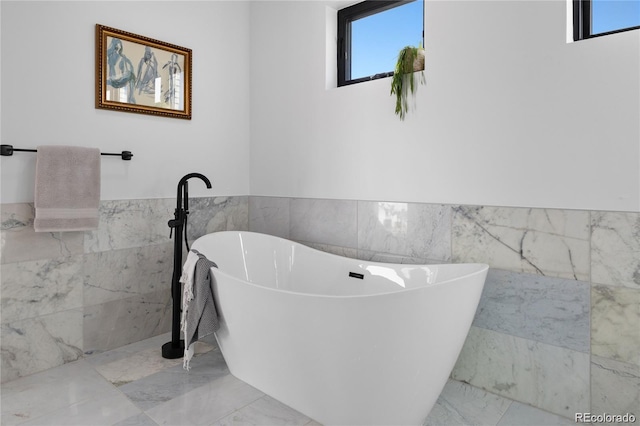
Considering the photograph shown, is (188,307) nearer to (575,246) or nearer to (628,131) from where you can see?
(575,246)

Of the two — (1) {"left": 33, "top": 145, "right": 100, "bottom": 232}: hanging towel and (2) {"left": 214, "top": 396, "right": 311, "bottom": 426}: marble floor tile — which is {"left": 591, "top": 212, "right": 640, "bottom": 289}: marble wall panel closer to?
(2) {"left": 214, "top": 396, "right": 311, "bottom": 426}: marble floor tile

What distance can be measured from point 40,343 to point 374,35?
2.68 m

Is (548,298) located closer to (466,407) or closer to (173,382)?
(466,407)

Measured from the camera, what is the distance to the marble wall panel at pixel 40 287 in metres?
2.09

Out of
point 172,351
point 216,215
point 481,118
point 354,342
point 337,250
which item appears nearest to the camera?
point 354,342

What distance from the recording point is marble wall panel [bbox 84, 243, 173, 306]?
240 cm

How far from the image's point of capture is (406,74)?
2.24m

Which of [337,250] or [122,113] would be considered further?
[337,250]

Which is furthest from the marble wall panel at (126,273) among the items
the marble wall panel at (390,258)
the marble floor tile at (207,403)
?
the marble wall panel at (390,258)

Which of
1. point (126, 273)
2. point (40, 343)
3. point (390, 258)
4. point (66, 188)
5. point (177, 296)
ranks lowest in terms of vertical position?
point (40, 343)

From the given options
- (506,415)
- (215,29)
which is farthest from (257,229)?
(506,415)

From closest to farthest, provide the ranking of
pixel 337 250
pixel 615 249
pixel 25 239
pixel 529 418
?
pixel 615 249 < pixel 529 418 < pixel 25 239 < pixel 337 250

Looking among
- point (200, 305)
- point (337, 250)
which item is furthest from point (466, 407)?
point (200, 305)

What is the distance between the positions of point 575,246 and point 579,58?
2.58ft
